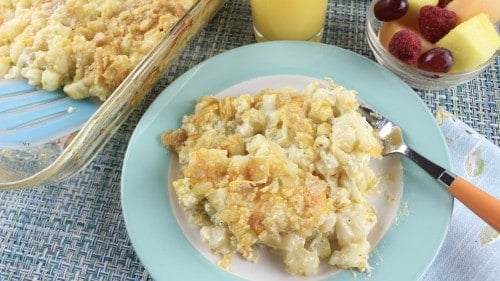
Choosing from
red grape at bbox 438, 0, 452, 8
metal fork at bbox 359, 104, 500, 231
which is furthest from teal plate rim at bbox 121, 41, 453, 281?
red grape at bbox 438, 0, 452, 8

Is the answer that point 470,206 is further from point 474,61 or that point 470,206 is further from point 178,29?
point 178,29

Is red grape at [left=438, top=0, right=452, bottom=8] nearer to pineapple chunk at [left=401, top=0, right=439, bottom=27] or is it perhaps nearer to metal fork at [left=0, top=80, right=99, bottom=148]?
pineapple chunk at [left=401, top=0, right=439, bottom=27]

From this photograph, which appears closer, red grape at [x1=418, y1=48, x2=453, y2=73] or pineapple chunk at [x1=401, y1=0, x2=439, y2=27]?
red grape at [x1=418, y1=48, x2=453, y2=73]

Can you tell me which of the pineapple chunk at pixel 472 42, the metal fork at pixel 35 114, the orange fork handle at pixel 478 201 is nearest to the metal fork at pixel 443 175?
Result: the orange fork handle at pixel 478 201

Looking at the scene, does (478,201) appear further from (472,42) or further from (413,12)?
(413,12)

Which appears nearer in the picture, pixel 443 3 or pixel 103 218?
pixel 103 218

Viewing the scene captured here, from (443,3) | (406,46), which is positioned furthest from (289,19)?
(443,3)
